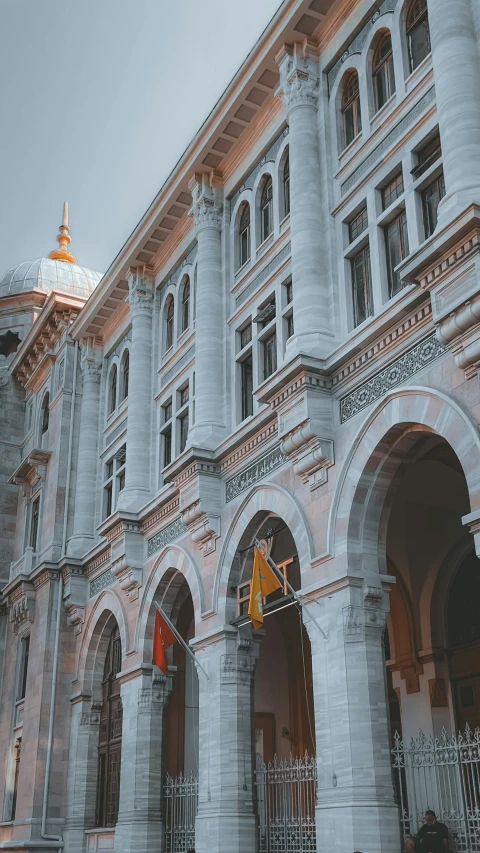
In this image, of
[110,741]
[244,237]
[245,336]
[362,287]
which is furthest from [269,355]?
[110,741]

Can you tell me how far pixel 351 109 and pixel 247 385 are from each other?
21.8 feet

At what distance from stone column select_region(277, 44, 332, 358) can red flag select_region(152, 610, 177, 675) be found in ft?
26.5

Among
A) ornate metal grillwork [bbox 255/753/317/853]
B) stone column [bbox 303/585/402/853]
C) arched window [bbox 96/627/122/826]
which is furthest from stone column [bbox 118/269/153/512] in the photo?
stone column [bbox 303/585/402/853]

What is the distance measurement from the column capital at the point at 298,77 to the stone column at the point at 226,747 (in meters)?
11.6

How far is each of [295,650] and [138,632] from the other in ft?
19.2

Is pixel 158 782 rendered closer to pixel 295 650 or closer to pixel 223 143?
pixel 295 650

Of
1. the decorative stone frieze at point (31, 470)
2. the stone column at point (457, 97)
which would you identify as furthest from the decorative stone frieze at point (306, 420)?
the decorative stone frieze at point (31, 470)

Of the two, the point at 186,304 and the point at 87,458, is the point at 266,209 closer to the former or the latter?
the point at 186,304

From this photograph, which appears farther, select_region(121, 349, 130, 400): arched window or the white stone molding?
select_region(121, 349, 130, 400): arched window

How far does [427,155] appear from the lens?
675 inches

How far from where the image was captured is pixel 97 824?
26.7m

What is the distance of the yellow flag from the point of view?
17781 millimetres

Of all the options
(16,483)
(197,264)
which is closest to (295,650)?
(197,264)

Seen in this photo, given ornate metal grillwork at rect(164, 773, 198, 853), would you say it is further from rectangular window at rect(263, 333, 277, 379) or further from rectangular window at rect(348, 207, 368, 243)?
rectangular window at rect(348, 207, 368, 243)
